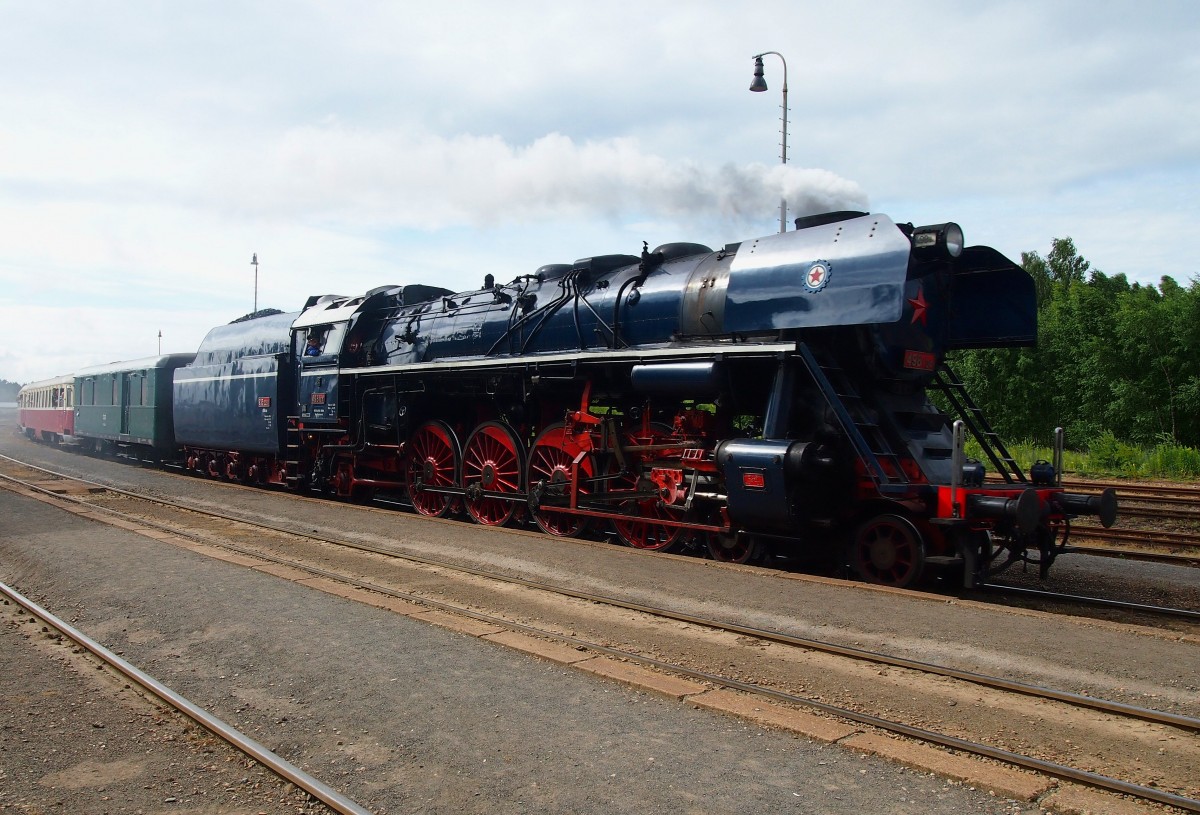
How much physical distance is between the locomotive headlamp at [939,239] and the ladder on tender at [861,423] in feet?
4.40

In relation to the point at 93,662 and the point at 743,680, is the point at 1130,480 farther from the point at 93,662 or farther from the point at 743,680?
the point at 93,662

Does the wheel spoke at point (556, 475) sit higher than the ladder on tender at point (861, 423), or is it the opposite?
the ladder on tender at point (861, 423)

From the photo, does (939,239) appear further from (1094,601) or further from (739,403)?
(1094,601)

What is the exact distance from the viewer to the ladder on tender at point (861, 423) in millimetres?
7605

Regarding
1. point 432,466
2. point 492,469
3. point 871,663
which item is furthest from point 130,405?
point 871,663

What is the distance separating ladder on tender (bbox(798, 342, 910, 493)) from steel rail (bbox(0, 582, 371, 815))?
5.37 meters

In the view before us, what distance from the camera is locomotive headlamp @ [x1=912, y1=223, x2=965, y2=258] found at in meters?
7.91

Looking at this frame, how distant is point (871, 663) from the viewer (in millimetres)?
5512

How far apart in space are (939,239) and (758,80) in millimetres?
10067

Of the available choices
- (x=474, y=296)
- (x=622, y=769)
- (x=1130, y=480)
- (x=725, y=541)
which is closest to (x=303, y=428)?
(x=474, y=296)

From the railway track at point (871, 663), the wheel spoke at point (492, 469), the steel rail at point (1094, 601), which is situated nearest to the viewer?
the railway track at point (871, 663)

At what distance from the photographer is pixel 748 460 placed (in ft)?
26.4

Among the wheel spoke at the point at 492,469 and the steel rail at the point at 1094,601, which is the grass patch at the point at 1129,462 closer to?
the steel rail at the point at 1094,601

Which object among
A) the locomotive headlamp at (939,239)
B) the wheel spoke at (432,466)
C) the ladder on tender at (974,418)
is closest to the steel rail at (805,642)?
the ladder on tender at (974,418)
